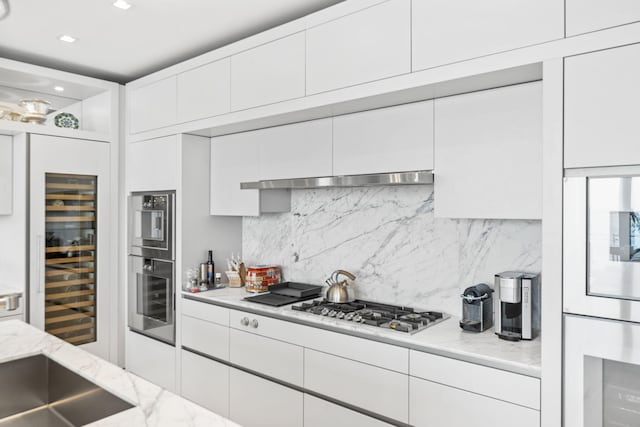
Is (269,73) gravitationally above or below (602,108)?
above

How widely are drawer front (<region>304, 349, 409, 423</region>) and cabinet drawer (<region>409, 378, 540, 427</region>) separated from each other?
0.07m

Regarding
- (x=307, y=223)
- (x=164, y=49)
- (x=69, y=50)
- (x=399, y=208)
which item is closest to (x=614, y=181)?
(x=399, y=208)

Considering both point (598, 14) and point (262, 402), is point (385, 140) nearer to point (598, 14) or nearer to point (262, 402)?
point (598, 14)

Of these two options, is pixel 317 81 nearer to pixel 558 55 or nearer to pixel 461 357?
pixel 558 55

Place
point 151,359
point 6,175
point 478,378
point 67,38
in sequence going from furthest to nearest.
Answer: point 151,359 < point 6,175 < point 67,38 < point 478,378

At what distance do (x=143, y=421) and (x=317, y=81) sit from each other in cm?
190

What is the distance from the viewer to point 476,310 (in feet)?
7.37

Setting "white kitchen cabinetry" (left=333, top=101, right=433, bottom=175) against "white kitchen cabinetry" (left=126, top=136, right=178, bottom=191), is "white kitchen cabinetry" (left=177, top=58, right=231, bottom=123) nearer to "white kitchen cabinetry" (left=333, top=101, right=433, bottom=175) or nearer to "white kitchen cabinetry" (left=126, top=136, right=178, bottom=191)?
"white kitchen cabinetry" (left=126, top=136, right=178, bottom=191)

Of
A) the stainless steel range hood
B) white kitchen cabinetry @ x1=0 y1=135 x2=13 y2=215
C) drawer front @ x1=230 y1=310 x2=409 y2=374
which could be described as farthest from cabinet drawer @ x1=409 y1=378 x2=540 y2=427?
white kitchen cabinetry @ x1=0 y1=135 x2=13 y2=215

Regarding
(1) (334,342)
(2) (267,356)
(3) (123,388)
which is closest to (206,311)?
(2) (267,356)

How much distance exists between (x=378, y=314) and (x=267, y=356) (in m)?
0.76

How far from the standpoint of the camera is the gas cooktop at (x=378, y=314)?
7.43ft

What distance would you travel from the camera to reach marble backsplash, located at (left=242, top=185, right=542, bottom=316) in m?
2.41

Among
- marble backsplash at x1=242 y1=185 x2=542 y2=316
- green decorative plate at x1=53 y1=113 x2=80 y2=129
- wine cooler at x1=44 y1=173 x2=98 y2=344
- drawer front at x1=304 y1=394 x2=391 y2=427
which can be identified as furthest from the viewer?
green decorative plate at x1=53 y1=113 x2=80 y2=129
